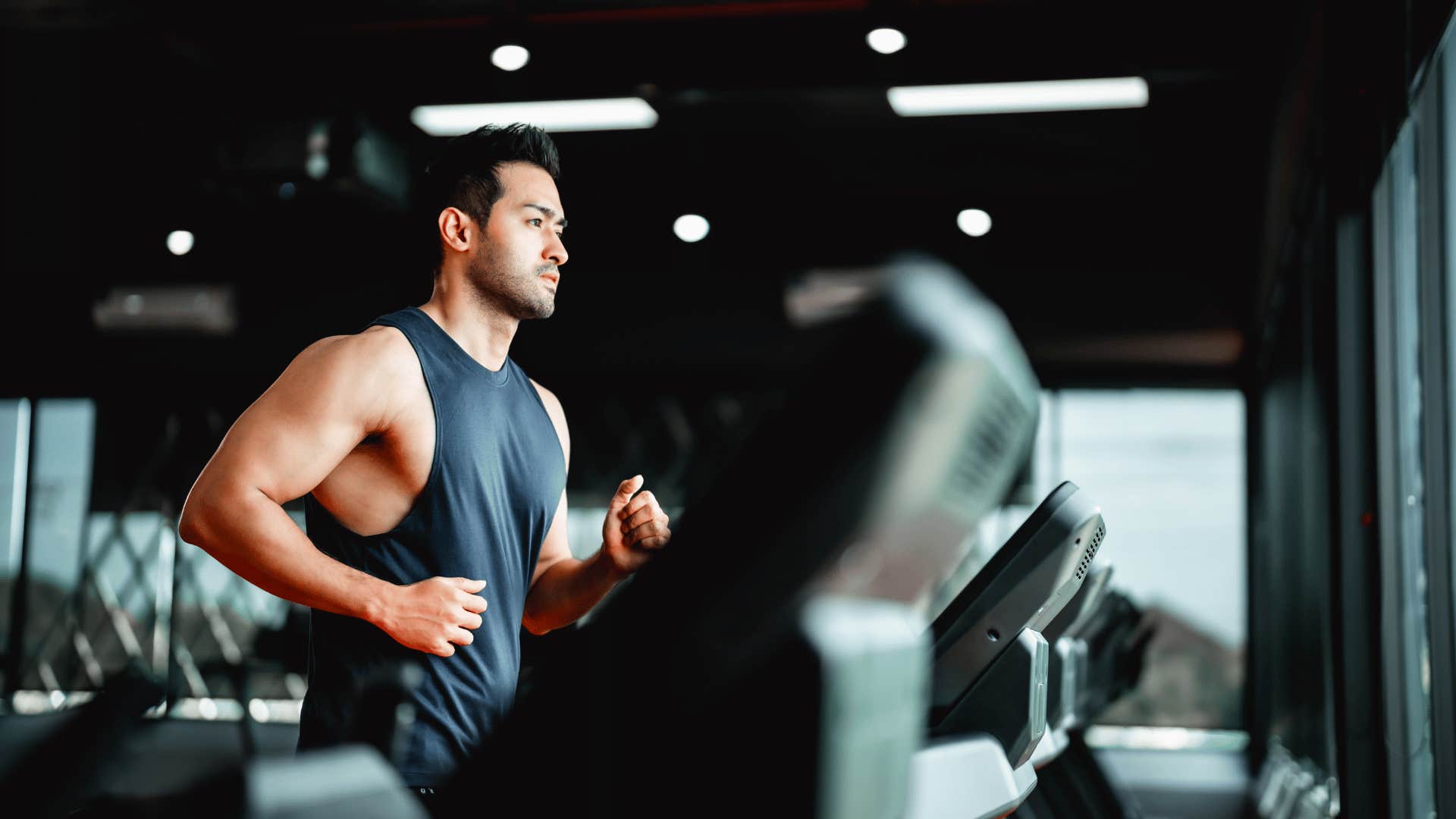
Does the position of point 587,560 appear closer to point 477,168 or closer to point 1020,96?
point 477,168

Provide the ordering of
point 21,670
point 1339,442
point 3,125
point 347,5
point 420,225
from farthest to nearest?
point 21,670, point 3,125, point 347,5, point 1339,442, point 420,225

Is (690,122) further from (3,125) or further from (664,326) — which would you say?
(3,125)

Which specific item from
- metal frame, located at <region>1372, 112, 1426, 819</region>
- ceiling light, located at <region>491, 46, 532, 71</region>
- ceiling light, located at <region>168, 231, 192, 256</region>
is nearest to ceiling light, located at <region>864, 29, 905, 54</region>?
ceiling light, located at <region>491, 46, 532, 71</region>

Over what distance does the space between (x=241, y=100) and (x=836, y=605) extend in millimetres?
4590

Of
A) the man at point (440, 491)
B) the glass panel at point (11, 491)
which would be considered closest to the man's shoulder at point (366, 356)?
the man at point (440, 491)

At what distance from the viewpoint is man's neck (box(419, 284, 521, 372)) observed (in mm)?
1489

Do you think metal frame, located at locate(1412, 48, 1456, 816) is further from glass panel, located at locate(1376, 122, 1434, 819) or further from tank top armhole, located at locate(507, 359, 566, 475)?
tank top armhole, located at locate(507, 359, 566, 475)

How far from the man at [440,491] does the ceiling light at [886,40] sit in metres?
2.42

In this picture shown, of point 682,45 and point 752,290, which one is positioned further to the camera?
point 752,290

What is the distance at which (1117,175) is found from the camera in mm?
5066

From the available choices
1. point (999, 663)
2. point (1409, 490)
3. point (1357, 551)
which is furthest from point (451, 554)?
point (1357, 551)

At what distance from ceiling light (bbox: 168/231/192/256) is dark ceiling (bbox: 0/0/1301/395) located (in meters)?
0.05

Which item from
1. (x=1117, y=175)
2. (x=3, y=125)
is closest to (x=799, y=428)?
(x=1117, y=175)

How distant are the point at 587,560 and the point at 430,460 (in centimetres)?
22
